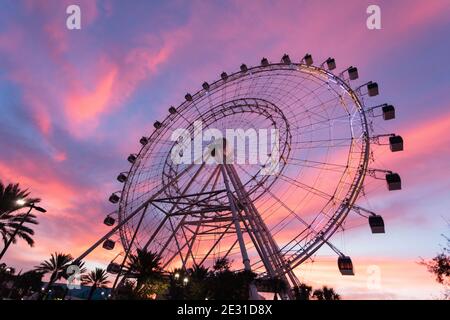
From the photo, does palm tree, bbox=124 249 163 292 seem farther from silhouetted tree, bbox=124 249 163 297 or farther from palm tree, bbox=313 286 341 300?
palm tree, bbox=313 286 341 300

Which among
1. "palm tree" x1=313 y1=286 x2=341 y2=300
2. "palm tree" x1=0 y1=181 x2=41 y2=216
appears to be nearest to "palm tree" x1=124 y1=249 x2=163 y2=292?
"palm tree" x1=0 y1=181 x2=41 y2=216

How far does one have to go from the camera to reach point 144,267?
29234mm

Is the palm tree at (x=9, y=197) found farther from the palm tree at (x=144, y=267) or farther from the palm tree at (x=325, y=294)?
the palm tree at (x=325, y=294)

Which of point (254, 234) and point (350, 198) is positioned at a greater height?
point (350, 198)

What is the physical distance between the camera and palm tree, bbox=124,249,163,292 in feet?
96.0

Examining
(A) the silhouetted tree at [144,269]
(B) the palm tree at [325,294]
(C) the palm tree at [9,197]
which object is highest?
(C) the palm tree at [9,197]

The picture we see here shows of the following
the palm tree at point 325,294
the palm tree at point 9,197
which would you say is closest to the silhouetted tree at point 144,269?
the palm tree at point 9,197

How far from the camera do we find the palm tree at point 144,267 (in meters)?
29.3

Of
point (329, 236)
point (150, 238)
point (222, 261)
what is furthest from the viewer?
point (150, 238)
